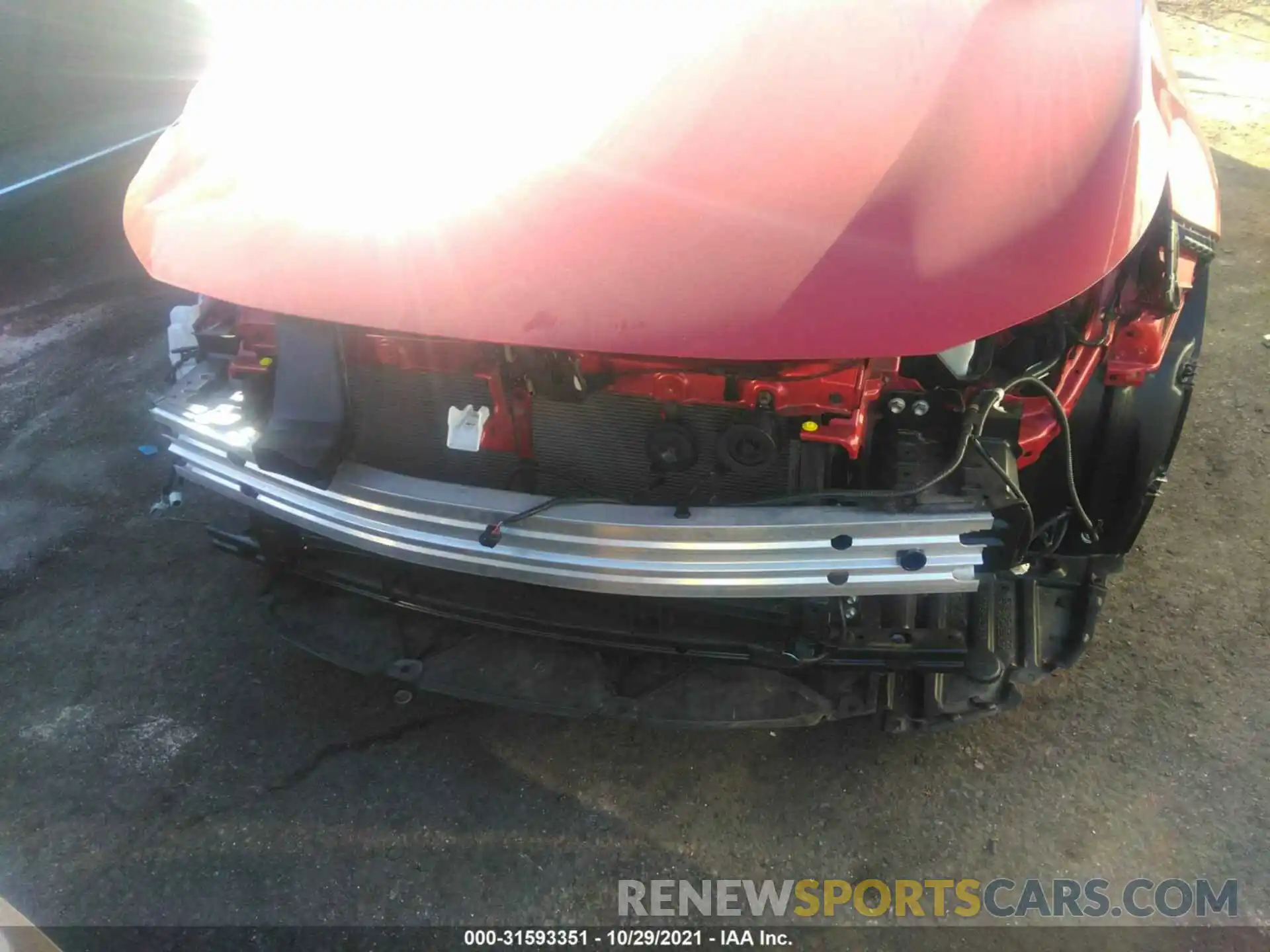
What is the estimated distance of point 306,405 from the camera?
77.6 inches

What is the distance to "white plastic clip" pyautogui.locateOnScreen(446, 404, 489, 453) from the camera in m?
1.91

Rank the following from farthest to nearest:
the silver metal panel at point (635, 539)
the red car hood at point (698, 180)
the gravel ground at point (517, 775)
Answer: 1. the gravel ground at point (517, 775)
2. the silver metal panel at point (635, 539)
3. the red car hood at point (698, 180)

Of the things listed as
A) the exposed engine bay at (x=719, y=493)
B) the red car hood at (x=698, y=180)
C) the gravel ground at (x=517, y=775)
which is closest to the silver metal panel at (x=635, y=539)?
the exposed engine bay at (x=719, y=493)

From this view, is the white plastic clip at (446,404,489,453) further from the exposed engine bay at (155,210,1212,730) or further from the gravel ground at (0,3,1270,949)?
the gravel ground at (0,3,1270,949)

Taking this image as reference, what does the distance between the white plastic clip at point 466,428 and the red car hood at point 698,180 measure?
0.34m

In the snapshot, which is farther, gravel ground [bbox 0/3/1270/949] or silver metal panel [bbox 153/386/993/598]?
gravel ground [bbox 0/3/1270/949]

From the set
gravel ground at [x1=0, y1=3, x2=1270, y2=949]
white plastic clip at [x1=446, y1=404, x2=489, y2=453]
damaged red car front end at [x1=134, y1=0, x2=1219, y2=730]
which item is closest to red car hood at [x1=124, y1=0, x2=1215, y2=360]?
damaged red car front end at [x1=134, y1=0, x2=1219, y2=730]

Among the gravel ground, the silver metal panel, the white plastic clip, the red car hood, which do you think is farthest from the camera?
the gravel ground

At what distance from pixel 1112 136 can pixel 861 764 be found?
151cm

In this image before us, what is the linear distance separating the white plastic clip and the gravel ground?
0.87m

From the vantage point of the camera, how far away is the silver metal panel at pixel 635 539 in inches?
69.7

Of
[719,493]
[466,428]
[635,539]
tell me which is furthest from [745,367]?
[466,428]

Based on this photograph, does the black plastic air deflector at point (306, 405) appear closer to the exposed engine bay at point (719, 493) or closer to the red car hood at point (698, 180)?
the exposed engine bay at point (719, 493)

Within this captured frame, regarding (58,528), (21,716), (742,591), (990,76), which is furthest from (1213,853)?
(58,528)
